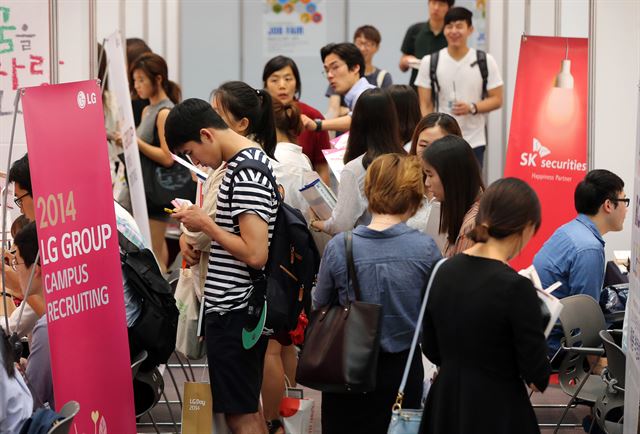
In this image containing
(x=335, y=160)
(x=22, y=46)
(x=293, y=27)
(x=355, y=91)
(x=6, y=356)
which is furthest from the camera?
(x=293, y=27)

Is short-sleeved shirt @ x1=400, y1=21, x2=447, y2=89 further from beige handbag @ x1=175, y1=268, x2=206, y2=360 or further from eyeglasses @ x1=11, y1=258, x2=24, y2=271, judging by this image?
eyeglasses @ x1=11, y1=258, x2=24, y2=271

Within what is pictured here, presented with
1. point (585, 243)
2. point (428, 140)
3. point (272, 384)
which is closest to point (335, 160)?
point (428, 140)

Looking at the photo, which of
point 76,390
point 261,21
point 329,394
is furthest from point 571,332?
point 261,21

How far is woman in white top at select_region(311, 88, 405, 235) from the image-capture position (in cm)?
521

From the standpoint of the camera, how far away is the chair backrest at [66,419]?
3.49m

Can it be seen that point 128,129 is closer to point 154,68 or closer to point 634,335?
point 154,68

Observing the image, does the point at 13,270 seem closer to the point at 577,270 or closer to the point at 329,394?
the point at 329,394

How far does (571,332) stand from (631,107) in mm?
3023

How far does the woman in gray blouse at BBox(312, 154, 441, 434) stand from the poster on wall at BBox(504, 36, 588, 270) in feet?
10.6

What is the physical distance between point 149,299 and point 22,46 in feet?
7.03

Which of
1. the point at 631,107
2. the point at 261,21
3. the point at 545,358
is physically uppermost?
the point at 261,21

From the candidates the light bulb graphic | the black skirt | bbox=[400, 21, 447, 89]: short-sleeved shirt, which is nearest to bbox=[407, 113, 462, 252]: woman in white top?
the black skirt

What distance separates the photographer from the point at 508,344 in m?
3.49

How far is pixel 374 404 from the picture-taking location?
4.14 meters
